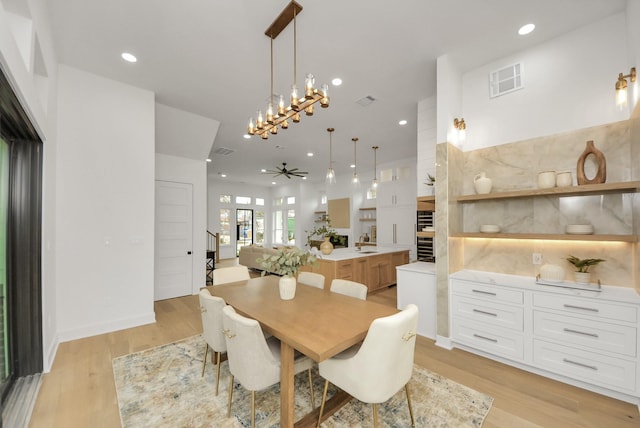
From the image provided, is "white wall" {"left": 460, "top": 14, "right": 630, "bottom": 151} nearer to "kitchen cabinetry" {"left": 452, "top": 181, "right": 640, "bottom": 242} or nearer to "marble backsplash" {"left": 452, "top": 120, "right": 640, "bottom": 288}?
"marble backsplash" {"left": 452, "top": 120, "right": 640, "bottom": 288}

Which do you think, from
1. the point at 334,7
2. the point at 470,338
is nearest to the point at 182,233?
the point at 334,7

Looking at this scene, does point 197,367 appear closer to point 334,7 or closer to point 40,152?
point 40,152

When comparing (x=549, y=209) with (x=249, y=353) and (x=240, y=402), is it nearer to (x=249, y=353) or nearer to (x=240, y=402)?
(x=249, y=353)

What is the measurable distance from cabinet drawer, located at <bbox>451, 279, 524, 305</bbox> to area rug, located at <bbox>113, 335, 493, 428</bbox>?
89 centimetres

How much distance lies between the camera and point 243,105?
403cm

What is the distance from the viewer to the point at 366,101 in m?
3.93

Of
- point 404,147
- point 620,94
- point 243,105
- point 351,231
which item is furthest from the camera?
point 351,231

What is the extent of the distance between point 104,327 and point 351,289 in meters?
3.19

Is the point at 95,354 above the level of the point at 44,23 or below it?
below

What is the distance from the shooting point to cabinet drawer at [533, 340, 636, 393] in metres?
1.96

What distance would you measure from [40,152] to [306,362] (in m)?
3.04

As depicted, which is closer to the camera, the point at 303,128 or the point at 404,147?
the point at 303,128

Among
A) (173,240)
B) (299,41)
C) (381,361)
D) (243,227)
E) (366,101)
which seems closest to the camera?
(381,361)

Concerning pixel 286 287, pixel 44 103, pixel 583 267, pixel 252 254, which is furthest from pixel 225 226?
pixel 583 267
